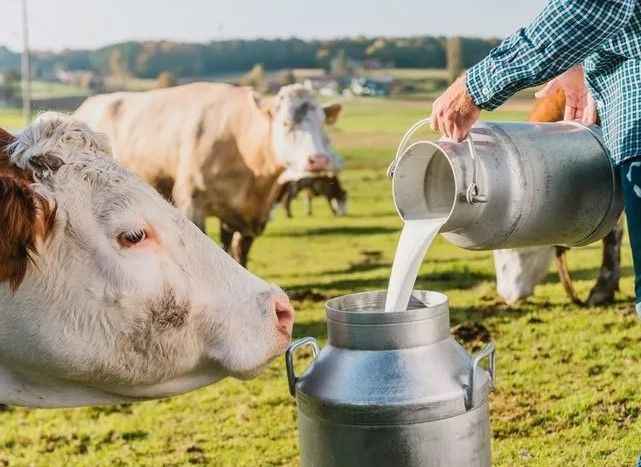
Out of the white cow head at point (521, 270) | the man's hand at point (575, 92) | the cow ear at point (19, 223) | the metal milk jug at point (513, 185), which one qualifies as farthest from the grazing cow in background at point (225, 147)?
the cow ear at point (19, 223)

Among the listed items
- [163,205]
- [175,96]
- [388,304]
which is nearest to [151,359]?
[163,205]

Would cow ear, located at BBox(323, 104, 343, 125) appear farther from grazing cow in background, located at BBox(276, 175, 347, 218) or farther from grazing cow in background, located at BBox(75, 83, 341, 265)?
grazing cow in background, located at BBox(276, 175, 347, 218)

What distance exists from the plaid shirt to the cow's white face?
6372 millimetres

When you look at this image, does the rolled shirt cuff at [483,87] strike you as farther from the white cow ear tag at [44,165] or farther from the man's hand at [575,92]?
the white cow ear tag at [44,165]

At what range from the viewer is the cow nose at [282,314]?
2539 millimetres

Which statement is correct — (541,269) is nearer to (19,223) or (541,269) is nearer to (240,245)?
(240,245)

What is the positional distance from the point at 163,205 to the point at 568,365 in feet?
11.9

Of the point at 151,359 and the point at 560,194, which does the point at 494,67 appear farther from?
the point at 151,359

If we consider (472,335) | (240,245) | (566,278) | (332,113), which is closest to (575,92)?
(472,335)

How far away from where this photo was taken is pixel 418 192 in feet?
9.46

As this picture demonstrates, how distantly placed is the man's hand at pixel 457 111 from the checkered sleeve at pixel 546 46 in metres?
0.03

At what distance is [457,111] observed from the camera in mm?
2639

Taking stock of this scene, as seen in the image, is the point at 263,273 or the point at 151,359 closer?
the point at 151,359

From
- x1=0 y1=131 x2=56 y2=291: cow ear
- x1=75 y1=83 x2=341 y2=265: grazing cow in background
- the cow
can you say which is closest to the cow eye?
the cow
